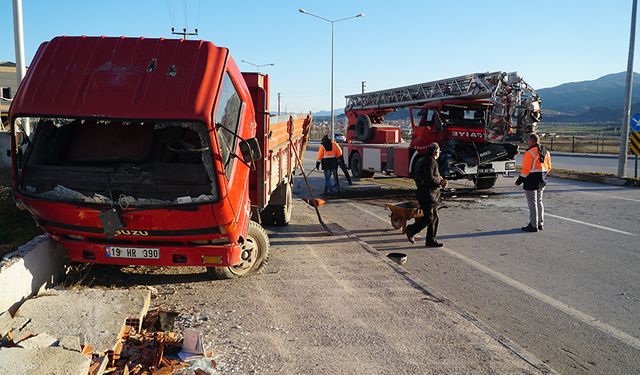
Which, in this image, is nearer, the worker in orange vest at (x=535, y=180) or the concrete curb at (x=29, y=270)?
the concrete curb at (x=29, y=270)

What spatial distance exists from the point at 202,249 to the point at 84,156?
1547 millimetres

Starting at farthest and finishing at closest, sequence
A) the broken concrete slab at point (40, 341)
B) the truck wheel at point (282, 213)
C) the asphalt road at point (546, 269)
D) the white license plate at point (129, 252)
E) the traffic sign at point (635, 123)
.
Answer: the traffic sign at point (635, 123) < the truck wheel at point (282, 213) < the white license plate at point (129, 252) < the asphalt road at point (546, 269) < the broken concrete slab at point (40, 341)

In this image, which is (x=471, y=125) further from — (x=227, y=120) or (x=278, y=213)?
(x=227, y=120)

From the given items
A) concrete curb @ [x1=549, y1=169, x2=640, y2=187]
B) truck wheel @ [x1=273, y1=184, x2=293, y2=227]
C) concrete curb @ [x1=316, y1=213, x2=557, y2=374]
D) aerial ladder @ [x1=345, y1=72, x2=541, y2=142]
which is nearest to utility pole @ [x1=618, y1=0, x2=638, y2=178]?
concrete curb @ [x1=549, y1=169, x2=640, y2=187]

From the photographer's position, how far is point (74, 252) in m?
5.18

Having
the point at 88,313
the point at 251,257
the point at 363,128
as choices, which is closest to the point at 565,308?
the point at 251,257

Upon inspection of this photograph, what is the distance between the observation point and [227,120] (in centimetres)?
530

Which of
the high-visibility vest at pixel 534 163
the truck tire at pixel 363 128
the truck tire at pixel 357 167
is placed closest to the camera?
the high-visibility vest at pixel 534 163

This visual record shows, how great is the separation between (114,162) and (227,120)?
1.21 m

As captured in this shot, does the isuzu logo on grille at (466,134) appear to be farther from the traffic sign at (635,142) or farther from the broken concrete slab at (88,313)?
the broken concrete slab at (88,313)

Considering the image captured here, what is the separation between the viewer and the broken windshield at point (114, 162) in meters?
4.87

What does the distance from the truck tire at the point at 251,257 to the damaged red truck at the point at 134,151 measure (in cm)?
66

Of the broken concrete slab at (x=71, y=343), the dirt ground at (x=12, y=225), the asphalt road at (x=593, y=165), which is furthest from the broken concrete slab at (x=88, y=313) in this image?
the asphalt road at (x=593, y=165)

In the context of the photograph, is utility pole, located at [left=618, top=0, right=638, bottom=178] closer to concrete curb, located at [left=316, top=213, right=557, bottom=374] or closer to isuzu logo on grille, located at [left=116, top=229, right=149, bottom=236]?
concrete curb, located at [left=316, top=213, right=557, bottom=374]
